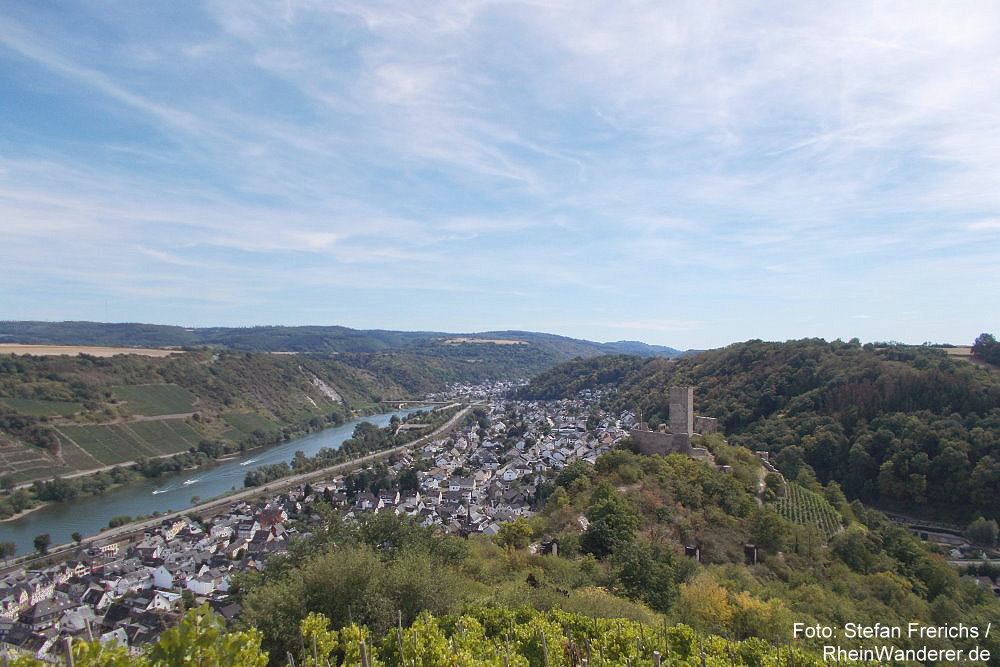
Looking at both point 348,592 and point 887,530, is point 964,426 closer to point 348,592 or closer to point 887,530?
point 887,530

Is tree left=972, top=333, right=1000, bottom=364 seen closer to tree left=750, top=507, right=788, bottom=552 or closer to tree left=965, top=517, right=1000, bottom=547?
tree left=965, top=517, right=1000, bottom=547

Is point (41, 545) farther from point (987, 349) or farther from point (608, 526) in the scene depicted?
point (987, 349)

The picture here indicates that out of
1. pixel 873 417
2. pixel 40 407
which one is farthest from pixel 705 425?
pixel 40 407

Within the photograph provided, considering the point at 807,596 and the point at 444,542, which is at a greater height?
the point at 444,542

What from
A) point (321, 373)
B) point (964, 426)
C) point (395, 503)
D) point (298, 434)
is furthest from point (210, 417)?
point (964, 426)

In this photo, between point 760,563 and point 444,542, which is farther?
point 760,563

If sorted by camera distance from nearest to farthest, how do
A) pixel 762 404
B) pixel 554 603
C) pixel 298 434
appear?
pixel 554 603, pixel 762 404, pixel 298 434

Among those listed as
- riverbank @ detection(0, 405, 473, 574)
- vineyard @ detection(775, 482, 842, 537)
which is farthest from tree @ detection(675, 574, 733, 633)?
riverbank @ detection(0, 405, 473, 574)
